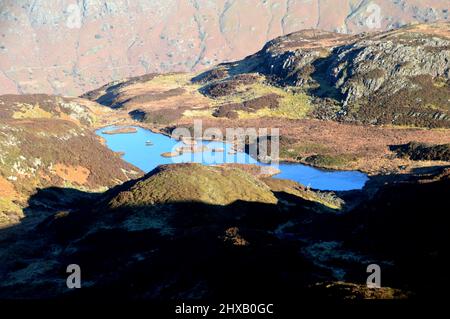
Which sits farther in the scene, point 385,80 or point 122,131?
point 122,131

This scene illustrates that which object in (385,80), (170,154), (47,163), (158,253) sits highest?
(385,80)

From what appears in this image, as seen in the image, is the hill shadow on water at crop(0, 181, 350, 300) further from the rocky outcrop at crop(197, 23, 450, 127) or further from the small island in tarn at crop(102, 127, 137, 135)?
the small island in tarn at crop(102, 127, 137, 135)

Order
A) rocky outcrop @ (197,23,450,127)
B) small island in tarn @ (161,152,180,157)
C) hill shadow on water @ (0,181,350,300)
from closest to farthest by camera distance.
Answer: hill shadow on water @ (0,181,350,300) → small island in tarn @ (161,152,180,157) → rocky outcrop @ (197,23,450,127)

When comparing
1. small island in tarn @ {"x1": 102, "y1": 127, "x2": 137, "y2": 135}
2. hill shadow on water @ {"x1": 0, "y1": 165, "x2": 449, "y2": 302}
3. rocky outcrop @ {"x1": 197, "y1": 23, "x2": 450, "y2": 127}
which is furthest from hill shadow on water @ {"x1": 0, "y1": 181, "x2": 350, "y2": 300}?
small island in tarn @ {"x1": 102, "y1": 127, "x2": 137, "y2": 135}

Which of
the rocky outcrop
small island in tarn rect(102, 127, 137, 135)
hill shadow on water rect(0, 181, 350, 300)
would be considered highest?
the rocky outcrop

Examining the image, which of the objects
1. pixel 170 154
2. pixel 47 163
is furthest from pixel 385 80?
pixel 47 163

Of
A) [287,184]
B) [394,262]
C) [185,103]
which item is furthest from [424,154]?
[185,103]

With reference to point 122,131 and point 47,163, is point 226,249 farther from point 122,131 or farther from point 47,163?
point 122,131

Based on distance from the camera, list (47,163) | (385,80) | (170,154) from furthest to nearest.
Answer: (385,80) < (170,154) < (47,163)

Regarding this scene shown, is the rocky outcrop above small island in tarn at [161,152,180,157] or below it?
above

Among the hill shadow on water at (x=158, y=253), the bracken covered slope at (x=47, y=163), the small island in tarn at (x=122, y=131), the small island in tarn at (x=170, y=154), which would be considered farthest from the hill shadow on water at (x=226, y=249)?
the small island in tarn at (x=122, y=131)

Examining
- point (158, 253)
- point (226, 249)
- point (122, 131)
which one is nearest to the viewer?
point (226, 249)
